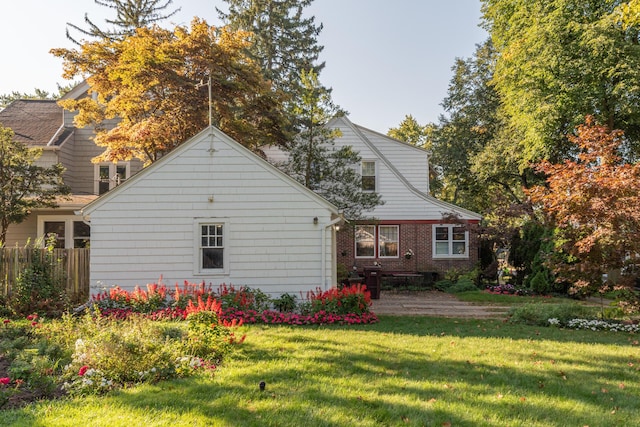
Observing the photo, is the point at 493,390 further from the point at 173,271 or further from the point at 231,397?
the point at 173,271

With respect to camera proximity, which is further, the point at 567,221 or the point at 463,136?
the point at 463,136

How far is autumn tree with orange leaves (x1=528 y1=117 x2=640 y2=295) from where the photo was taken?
950 cm

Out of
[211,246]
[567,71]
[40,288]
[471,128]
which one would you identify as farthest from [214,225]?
[471,128]

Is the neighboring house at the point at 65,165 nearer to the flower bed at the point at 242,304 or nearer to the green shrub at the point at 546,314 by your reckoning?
the flower bed at the point at 242,304

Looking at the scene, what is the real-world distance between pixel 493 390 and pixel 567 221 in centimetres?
700

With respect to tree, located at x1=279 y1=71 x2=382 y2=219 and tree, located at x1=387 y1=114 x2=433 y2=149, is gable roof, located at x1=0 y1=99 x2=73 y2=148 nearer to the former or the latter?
tree, located at x1=279 y1=71 x2=382 y2=219

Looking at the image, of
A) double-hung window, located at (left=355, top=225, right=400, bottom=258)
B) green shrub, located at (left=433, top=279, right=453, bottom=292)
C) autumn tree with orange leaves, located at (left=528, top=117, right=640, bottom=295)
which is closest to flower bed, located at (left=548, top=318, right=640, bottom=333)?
autumn tree with orange leaves, located at (left=528, top=117, right=640, bottom=295)

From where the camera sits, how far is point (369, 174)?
19.8 m

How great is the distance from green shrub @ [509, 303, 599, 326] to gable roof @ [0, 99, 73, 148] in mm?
18749

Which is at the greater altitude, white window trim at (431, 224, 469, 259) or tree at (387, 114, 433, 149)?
tree at (387, 114, 433, 149)

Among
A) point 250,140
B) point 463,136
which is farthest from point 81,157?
point 463,136

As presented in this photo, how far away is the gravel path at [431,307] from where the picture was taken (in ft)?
38.3

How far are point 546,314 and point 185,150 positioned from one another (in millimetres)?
9802

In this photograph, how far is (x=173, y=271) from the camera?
10641 mm
